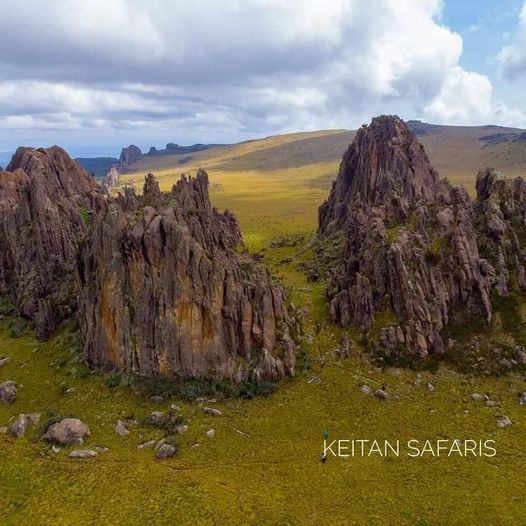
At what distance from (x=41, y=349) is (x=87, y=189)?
7144 centimetres

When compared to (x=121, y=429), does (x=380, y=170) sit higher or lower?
higher

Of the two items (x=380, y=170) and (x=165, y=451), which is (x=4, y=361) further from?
(x=380, y=170)

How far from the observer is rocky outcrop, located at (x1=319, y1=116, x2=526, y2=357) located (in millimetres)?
62844

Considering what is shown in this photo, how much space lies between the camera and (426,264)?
2648 inches

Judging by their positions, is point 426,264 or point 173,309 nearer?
point 173,309

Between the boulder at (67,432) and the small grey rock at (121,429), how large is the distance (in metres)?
2.90

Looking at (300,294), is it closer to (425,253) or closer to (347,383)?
(425,253)

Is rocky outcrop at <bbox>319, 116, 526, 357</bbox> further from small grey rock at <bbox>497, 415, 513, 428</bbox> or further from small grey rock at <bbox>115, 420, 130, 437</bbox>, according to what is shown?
small grey rock at <bbox>115, 420, 130, 437</bbox>

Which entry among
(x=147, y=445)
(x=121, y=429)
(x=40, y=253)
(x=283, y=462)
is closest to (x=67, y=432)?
(x=121, y=429)

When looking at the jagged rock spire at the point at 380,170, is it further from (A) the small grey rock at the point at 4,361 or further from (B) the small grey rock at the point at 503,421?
(A) the small grey rock at the point at 4,361

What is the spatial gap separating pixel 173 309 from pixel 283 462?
22.5 meters

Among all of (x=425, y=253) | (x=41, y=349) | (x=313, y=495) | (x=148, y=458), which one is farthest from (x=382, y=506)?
(x=41, y=349)

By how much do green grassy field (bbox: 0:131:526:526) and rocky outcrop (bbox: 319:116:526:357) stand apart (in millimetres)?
6523

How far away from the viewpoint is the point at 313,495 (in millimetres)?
40312
